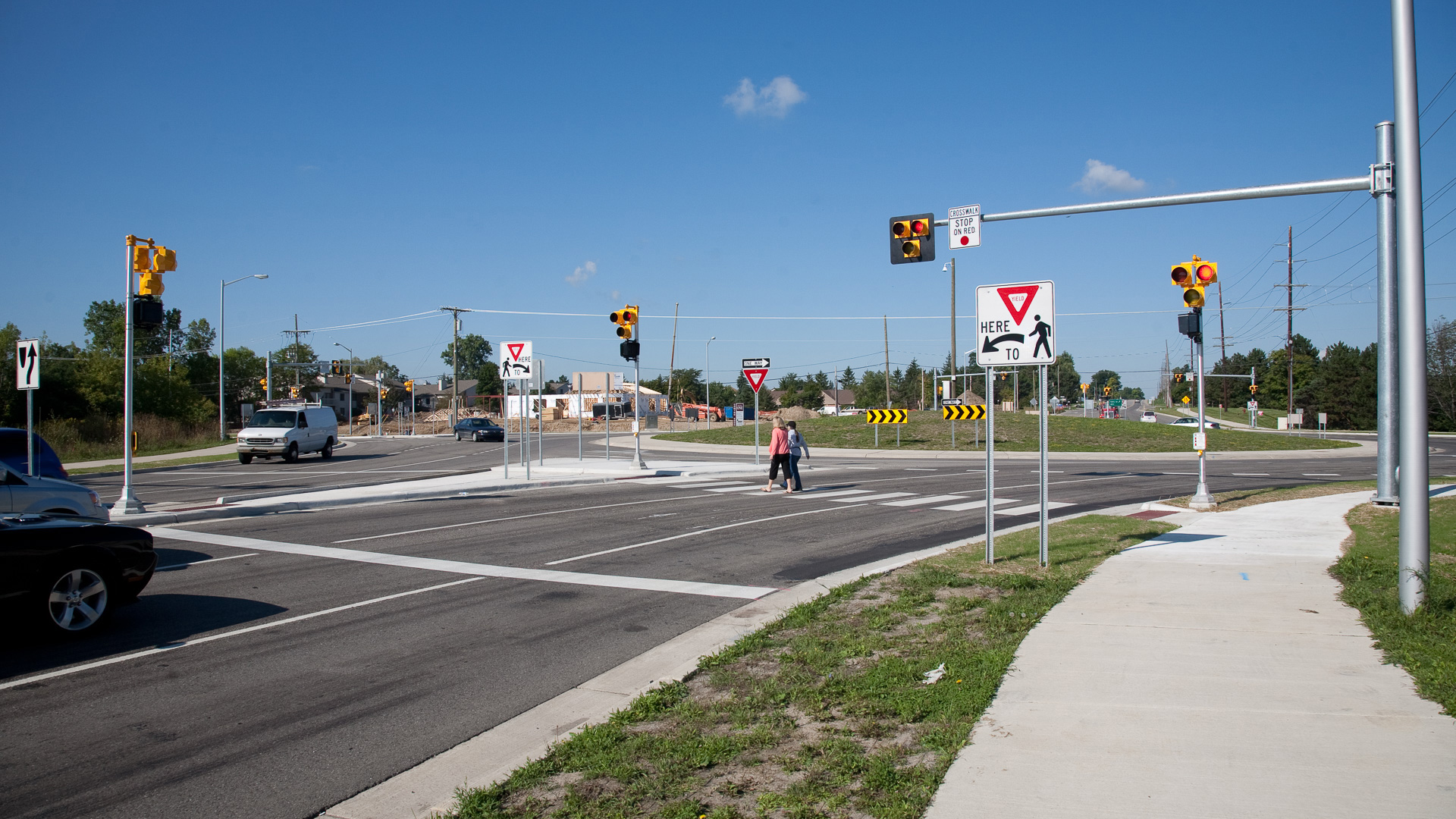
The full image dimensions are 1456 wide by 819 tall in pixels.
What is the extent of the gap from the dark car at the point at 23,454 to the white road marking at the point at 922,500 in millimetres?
13597

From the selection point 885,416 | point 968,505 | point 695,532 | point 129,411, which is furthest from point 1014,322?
point 885,416

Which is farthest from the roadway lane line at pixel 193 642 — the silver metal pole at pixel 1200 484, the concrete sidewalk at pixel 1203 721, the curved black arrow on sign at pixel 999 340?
the silver metal pole at pixel 1200 484

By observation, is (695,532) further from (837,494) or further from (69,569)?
(69,569)

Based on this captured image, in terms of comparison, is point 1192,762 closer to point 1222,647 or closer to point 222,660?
point 1222,647

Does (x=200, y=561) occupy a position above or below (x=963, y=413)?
below

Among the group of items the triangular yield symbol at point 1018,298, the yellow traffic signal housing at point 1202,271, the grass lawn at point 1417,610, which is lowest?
the grass lawn at point 1417,610

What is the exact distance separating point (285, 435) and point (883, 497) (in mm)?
24706

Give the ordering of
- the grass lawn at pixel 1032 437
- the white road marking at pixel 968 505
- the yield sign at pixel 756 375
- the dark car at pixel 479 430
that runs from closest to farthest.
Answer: the white road marking at pixel 968 505, the yield sign at pixel 756 375, the grass lawn at pixel 1032 437, the dark car at pixel 479 430

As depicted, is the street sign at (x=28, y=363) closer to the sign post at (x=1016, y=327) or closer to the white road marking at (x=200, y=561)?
the white road marking at (x=200, y=561)

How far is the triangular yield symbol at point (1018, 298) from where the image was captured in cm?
874

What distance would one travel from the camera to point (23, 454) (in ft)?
41.5

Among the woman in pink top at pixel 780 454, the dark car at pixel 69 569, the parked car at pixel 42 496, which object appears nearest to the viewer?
the dark car at pixel 69 569

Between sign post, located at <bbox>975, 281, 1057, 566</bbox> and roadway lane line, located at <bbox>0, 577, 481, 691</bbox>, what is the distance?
234 inches

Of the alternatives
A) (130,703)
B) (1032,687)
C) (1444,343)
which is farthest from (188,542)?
(1444,343)
